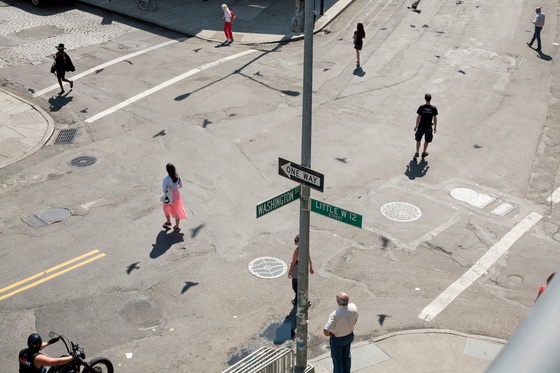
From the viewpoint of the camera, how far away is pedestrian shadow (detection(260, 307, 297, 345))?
11562 mm

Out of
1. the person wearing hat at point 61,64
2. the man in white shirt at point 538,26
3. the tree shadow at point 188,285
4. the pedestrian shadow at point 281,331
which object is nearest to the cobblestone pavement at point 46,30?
the person wearing hat at point 61,64

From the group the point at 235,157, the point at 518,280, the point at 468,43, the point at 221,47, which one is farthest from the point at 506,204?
the point at 221,47

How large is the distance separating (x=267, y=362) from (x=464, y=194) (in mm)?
8259

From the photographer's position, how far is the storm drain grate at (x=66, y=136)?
18719mm

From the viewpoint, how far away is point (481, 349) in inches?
443

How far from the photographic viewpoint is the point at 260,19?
28438mm

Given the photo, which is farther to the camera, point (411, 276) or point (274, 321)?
point (411, 276)

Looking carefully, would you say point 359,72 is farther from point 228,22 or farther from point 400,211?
point 400,211

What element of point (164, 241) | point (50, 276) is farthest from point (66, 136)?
point (50, 276)

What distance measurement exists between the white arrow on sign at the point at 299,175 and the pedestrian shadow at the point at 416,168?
7886 millimetres

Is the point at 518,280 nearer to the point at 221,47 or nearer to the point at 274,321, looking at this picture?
the point at 274,321

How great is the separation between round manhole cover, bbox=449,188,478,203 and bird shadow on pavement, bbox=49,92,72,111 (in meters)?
11.4

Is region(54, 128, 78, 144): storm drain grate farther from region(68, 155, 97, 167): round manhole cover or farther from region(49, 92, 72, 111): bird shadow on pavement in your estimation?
region(49, 92, 72, 111): bird shadow on pavement

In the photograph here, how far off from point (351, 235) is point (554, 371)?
38.2 feet
